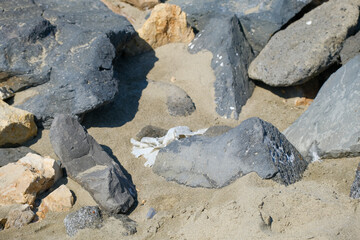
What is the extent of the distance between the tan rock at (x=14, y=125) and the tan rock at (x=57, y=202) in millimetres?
907

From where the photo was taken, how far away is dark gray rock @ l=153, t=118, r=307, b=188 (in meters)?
4.01

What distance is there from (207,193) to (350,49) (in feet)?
8.53

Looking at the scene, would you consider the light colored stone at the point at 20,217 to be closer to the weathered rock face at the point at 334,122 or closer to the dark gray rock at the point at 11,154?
the dark gray rock at the point at 11,154

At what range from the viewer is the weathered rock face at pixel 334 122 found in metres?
4.33

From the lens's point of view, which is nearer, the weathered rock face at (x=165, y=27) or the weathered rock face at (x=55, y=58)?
the weathered rock face at (x=55, y=58)

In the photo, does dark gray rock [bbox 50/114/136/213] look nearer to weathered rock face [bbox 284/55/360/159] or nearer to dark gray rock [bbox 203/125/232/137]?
dark gray rock [bbox 203/125/232/137]

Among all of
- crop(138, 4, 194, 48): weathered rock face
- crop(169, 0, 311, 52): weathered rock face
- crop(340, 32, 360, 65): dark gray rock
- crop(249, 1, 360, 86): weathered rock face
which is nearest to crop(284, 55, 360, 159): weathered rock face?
crop(340, 32, 360, 65): dark gray rock

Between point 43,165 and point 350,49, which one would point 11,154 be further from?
point 350,49

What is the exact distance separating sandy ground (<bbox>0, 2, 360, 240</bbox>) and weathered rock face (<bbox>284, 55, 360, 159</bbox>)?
14 cm

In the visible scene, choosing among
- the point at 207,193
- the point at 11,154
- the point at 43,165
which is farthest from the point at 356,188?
the point at 11,154

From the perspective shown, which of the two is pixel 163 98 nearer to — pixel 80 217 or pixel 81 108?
pixel 81 108

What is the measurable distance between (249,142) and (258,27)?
258 centimetres

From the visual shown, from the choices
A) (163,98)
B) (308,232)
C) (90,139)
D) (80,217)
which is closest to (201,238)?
(308,232)

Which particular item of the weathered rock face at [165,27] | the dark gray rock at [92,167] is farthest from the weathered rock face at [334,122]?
the weathered rock face at [165,27]
